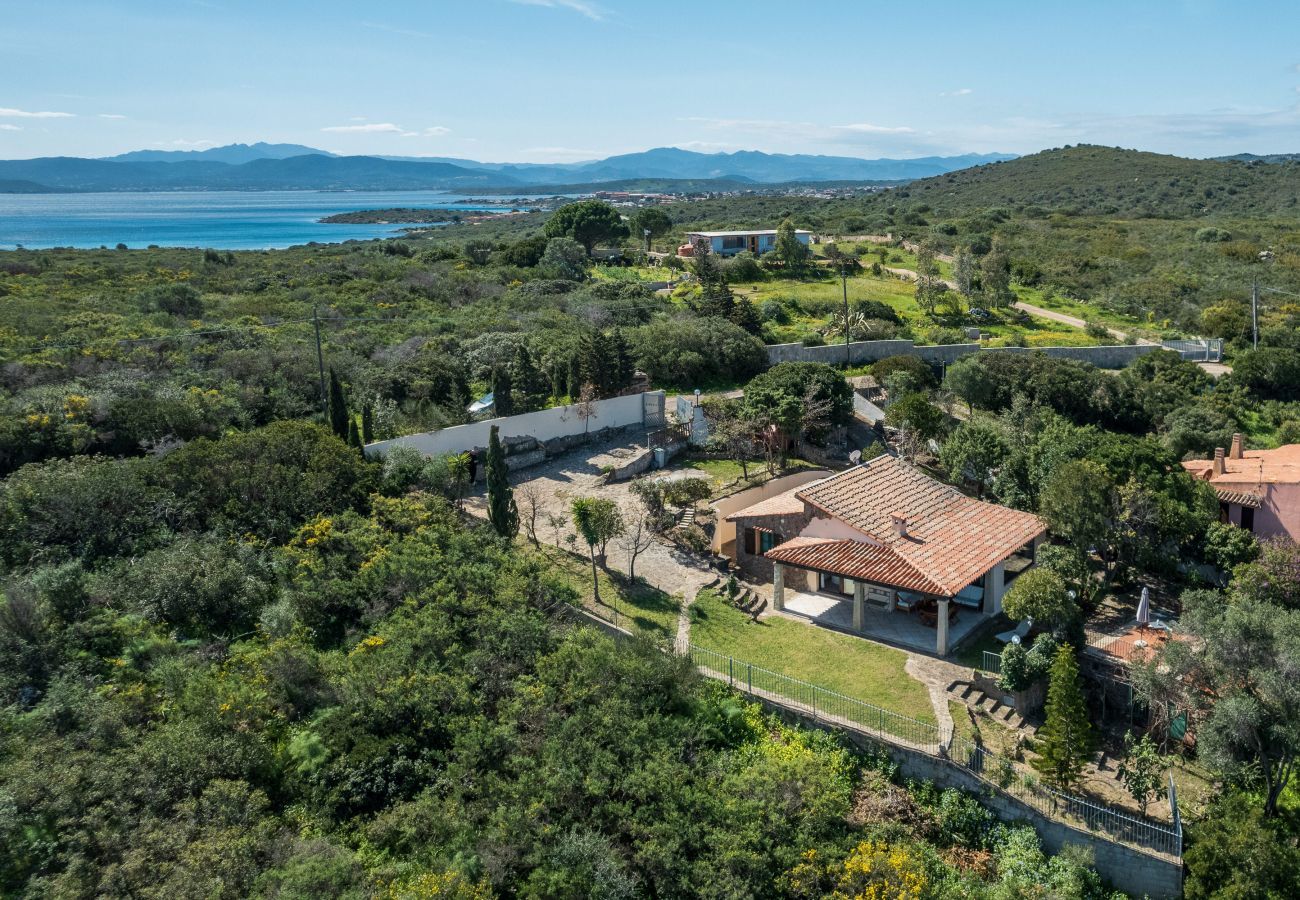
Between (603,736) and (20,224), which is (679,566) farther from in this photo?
(20,224)

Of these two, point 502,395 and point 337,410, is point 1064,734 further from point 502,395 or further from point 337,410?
point 337,410

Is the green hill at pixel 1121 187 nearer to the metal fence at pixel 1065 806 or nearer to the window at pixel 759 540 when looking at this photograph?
the window at pixel 759 540

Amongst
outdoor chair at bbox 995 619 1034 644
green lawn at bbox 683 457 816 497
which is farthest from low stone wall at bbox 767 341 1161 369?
outdoor chair at bbox 995 619 1034 644

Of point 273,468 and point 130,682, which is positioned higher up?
point 273,468

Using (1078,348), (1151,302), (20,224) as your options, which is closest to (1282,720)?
(1078,348)

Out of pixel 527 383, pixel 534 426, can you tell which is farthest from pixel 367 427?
pixel 527 383

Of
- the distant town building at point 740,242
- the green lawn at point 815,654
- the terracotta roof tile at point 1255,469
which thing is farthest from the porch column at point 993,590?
the distant town building at point 740,242
